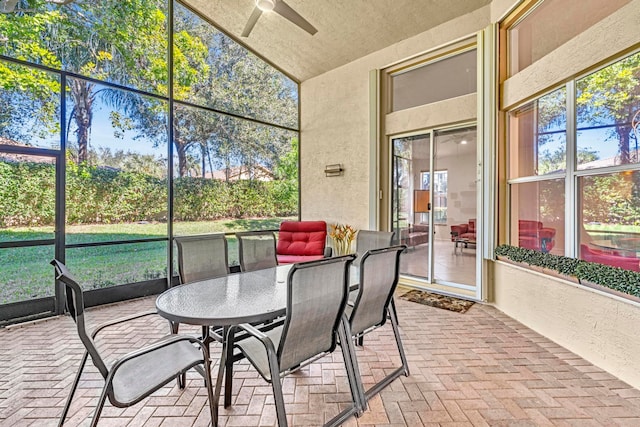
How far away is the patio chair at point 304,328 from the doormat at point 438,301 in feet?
7.84

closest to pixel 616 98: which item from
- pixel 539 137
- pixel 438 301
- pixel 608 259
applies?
pixel 539 137

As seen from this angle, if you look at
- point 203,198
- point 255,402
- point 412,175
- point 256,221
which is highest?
point 412,175

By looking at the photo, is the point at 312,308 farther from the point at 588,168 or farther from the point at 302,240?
the point at 302,240

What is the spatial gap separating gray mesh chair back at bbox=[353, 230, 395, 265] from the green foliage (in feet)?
4.83

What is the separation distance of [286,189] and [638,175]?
188 inches

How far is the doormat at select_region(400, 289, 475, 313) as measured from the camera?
12.5 ft

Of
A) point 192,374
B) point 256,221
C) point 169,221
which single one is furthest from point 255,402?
point 256,221

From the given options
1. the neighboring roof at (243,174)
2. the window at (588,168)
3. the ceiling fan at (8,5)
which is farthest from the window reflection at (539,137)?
the ceiling fan at (8,5)

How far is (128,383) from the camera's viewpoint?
59.6 inches

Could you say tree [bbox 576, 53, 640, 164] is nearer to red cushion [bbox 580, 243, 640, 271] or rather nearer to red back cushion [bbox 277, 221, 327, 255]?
red cushion [bbox 580, 243, 640, 271]

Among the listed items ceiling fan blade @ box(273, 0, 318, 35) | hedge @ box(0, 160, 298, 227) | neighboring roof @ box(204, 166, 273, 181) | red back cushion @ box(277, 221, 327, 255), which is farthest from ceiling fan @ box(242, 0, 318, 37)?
red back cushion @ box(277, 221, 327, 255)

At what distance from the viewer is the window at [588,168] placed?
2412 mm

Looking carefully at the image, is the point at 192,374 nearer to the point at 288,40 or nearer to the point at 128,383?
the point at 128,383

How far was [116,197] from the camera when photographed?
12.9 ft
